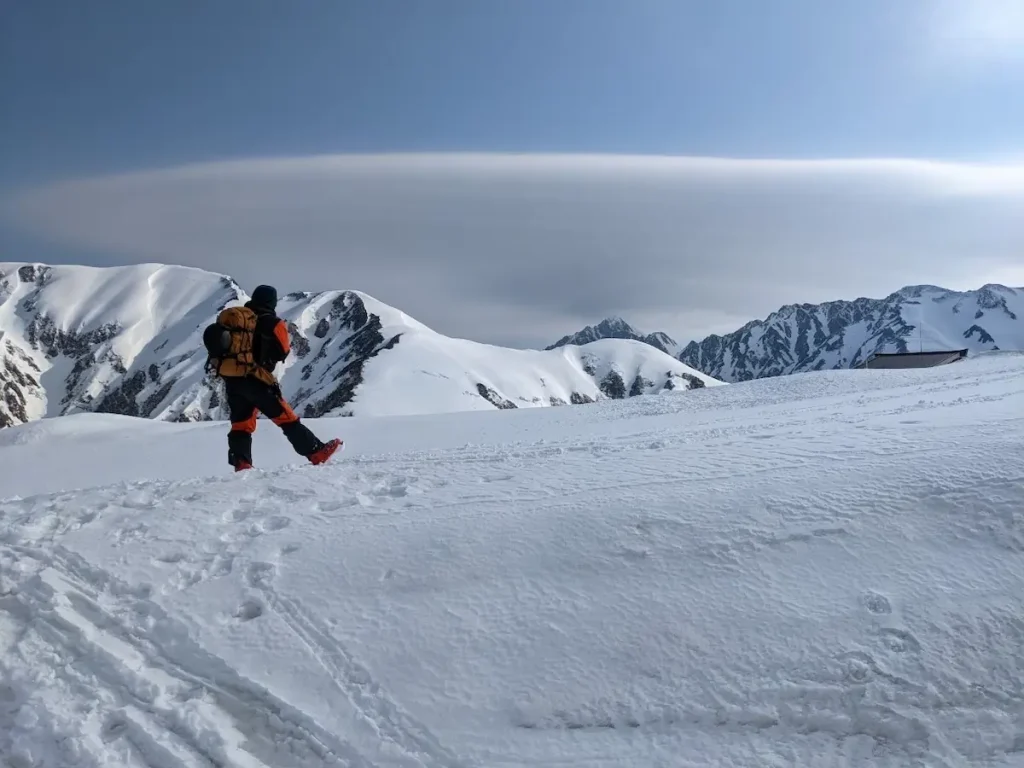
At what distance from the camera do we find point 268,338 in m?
7.81

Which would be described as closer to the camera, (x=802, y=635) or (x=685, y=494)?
(x=802, y=635)

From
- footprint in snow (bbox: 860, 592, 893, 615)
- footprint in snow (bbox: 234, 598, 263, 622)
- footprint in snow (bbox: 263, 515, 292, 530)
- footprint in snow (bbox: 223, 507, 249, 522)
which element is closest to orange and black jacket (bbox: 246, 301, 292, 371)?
footprint in snow (bbox: 223, 507, 249, 522)

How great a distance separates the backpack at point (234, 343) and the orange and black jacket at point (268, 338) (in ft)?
0.20

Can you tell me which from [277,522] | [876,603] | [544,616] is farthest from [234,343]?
[876,603]

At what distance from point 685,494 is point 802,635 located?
1.79 metres

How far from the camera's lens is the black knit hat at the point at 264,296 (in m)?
7.98

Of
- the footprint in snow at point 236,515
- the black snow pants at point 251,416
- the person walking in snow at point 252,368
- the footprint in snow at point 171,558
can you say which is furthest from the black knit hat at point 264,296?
the footprint in snow at point 171,558

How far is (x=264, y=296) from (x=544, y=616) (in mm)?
5624

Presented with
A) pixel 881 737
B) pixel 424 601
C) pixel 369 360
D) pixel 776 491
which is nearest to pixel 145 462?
pixel 424 601

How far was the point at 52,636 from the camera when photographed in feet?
13.1

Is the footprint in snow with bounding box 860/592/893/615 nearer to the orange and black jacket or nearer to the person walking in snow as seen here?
the person walking in snow

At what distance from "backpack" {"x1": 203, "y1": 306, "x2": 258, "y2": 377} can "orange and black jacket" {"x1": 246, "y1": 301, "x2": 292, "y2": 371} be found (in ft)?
0.20

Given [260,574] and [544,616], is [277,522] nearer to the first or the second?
[260,574]

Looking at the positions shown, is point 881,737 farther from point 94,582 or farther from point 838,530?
point 94,582
